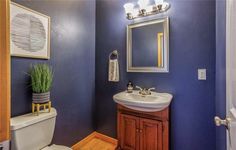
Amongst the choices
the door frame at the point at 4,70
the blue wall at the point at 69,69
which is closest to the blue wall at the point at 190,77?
the blue wall at the point at 69,69

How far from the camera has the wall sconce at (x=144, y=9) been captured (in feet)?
5.43

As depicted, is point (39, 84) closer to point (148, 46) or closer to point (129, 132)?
point (129, 132)

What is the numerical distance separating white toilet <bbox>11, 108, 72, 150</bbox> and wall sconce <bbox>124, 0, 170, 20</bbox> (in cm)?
156

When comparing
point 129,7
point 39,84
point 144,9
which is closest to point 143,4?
point 144,9

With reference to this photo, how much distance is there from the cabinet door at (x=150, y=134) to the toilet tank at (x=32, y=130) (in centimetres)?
98

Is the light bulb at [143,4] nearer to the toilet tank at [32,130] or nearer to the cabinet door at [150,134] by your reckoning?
the cabinet door at [150,134]

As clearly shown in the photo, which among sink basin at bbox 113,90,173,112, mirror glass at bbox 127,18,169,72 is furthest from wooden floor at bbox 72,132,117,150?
mirror glass at bbox 127,18,169,72

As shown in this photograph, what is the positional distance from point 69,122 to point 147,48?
4.77 feet

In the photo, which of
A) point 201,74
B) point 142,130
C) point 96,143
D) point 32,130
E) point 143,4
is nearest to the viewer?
point 32,130

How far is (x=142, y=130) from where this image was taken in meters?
1.56

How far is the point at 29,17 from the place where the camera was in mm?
1394

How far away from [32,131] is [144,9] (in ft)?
6.01

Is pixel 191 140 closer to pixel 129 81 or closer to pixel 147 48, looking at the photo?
pixel 129 81

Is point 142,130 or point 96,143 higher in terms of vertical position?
point 142,130
